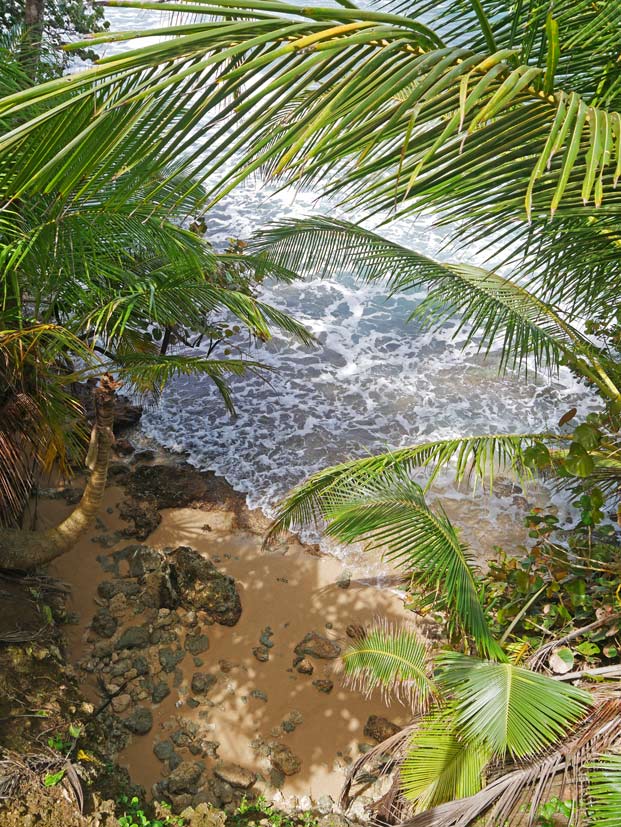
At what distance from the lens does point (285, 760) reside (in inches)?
166

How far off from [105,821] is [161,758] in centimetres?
87

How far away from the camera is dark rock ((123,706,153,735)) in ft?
14.1

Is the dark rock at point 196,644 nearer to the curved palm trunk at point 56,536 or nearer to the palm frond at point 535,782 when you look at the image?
the curved palm trunk at point 56,536

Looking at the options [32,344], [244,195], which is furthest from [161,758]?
[244,195]

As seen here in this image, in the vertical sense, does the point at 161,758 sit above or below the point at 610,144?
below

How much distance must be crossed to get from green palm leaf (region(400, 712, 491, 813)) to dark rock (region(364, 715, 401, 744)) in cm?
96

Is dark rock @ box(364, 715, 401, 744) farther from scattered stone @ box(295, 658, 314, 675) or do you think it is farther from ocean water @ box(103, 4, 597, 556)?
ocean water @ box(103, 4, 597, 556)

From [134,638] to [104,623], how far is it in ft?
0.87

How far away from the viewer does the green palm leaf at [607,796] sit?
2.26 metres

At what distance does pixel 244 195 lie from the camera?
13.4m

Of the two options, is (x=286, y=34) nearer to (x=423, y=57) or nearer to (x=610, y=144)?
(x=423, y=57)

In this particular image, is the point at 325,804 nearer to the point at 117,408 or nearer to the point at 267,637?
the point at 267,637

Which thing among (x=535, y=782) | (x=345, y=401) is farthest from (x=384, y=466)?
(x=345, y=401)

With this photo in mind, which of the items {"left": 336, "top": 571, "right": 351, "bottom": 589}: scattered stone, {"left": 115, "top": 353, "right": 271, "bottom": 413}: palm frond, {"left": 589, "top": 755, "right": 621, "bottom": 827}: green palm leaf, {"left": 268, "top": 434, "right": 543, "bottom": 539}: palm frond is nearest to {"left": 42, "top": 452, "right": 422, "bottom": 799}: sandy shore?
{"left": 336, "top": 571, "right": 351, "bottom": 589}: scattered stone
